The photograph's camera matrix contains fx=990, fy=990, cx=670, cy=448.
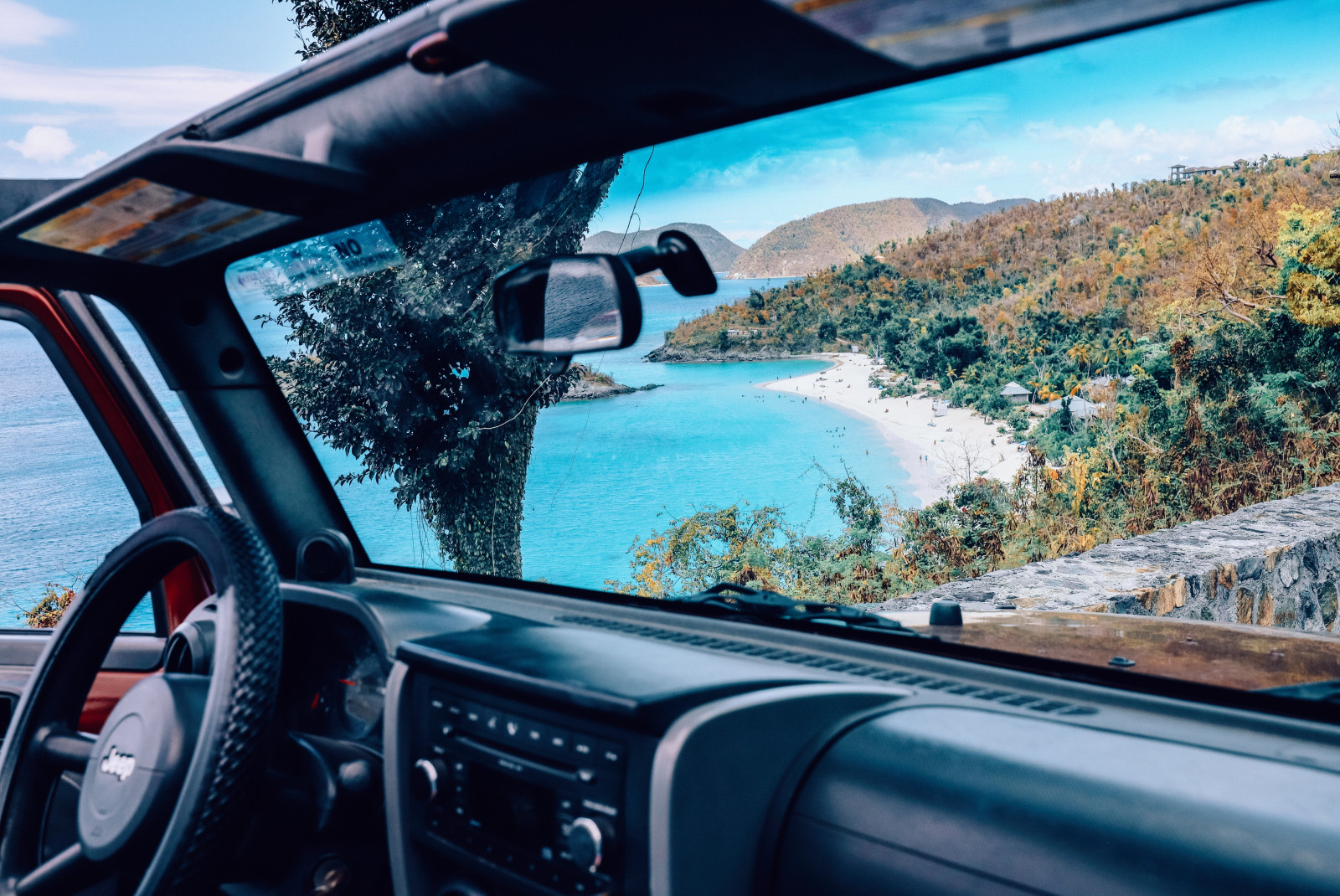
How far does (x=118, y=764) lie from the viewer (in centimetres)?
191

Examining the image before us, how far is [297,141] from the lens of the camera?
2.03 metres

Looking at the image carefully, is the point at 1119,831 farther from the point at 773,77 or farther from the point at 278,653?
the point at 278,653

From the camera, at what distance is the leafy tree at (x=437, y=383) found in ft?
13.2

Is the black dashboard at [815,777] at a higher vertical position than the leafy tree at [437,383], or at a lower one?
lower

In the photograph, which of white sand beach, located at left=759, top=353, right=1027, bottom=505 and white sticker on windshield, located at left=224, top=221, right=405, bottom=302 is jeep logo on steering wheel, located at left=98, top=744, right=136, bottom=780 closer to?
white sticker on windshield, located at left=224, top=221, right=405, bottom=302

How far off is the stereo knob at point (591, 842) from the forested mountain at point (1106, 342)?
1.18 metres

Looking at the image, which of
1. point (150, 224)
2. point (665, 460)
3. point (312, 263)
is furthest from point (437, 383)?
point (150, 224)

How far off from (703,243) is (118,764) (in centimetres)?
155

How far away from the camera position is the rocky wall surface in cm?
183

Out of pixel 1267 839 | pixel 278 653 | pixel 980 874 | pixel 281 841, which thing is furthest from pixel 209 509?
pixel 1267 839

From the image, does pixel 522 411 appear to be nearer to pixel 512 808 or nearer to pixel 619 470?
pixel 619 470

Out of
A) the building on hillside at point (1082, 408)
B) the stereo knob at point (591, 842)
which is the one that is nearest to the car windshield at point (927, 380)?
the building on hillside at point (1082, 408)

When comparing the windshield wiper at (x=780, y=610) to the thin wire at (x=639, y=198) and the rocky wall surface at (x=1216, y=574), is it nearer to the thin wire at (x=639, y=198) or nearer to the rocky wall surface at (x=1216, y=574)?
the rocky wall surface at (x=1216, y=574)

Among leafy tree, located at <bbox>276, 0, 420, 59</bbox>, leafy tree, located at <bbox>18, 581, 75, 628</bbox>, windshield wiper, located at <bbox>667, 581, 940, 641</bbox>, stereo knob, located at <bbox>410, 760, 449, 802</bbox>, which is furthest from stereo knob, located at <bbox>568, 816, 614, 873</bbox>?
leafy tree, located at <bbox>276, 0, 420, 59</bbox>
